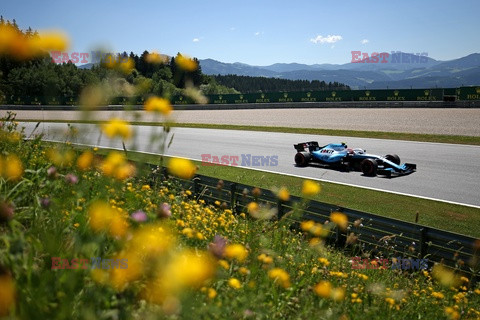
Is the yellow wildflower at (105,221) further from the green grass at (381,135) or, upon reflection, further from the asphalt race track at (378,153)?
the green grass at (381,135)

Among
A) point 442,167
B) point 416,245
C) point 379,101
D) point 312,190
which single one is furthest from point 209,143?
point 379,101

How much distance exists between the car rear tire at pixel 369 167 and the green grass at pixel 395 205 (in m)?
1.52

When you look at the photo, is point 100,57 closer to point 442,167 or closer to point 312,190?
point 312,190

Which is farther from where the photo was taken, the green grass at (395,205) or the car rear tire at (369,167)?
the car rear tire at (369,167)

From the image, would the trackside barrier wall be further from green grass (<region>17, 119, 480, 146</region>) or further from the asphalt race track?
green grass (<region>17, 119, 480, 146</region>)

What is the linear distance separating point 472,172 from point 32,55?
13589 mm

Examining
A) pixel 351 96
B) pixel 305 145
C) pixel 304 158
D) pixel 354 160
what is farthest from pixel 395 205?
pixel 351 96

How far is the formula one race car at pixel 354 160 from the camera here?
1231cm

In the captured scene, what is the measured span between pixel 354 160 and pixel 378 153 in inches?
145

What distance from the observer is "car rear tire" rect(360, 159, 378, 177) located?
40.0ft

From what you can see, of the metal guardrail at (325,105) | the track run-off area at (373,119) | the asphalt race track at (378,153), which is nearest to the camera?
the asphalt race track at (378,153)

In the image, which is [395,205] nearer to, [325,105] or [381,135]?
[381,135]

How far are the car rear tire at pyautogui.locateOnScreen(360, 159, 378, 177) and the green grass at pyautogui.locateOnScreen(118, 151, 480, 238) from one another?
1.52 metres
